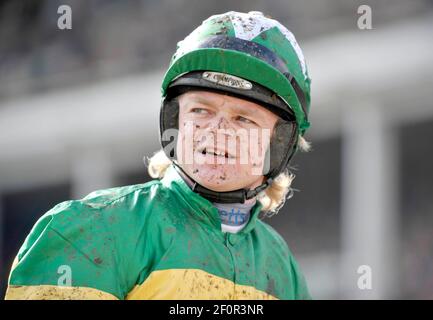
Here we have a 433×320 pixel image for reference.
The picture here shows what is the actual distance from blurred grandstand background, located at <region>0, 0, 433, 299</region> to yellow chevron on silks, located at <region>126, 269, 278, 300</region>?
7592 mm

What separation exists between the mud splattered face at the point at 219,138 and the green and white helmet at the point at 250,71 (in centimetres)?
4

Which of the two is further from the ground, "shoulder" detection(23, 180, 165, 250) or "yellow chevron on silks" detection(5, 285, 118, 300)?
"shoulder" detection(23, 180, 165, 250)

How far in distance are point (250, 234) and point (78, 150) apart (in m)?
10.4

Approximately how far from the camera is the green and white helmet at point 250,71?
3.56 metres

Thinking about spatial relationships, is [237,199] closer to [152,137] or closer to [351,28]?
[351,28]

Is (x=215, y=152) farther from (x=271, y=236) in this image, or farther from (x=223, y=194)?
(x=271, y=236)

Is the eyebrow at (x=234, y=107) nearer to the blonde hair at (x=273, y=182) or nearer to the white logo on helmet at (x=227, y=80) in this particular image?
the white logo on helmet at (x=227, y=80)

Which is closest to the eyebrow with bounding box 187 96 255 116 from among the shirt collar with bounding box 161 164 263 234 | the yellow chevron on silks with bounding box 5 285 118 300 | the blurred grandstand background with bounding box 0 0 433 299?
the shirt collar with bounding box 161 164 263 234

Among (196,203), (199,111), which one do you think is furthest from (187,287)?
(199,111)

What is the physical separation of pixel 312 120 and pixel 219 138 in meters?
9.20

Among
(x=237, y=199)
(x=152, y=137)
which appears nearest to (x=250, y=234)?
(x=237, y=199)

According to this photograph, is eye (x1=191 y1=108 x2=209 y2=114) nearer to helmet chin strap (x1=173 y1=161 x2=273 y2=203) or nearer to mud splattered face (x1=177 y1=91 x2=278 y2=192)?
mud splattered face (x1=177 y1=91 x2=278 y2=192)

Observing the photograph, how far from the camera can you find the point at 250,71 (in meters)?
3.57

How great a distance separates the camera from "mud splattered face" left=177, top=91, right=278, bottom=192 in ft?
11.6
